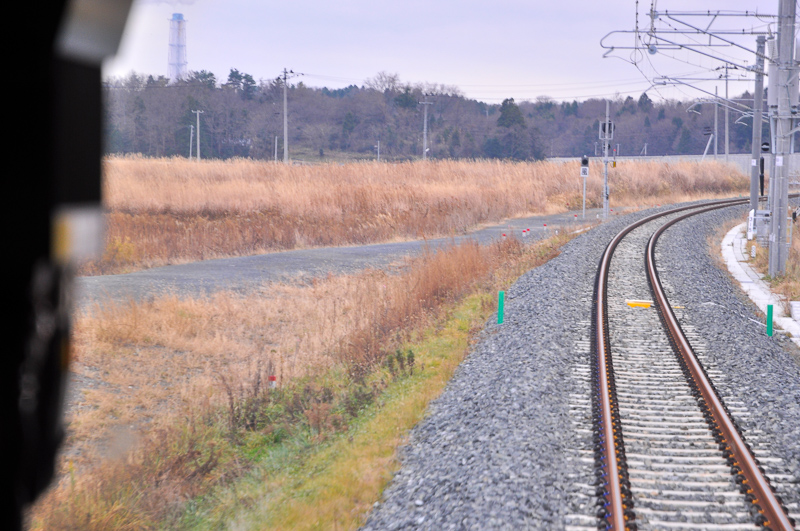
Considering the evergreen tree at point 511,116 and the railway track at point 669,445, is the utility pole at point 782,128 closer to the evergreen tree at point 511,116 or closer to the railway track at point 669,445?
the railway track at point 669,445

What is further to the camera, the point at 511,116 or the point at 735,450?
the point at 511,116

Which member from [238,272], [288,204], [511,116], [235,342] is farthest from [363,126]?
[235,342]

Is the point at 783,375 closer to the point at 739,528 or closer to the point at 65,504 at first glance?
the point at 739,528

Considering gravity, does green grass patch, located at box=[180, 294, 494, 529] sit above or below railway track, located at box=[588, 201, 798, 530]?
below

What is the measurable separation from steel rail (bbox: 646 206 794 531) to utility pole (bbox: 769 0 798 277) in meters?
6.89

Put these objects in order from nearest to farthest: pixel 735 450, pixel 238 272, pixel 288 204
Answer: pixel 735 450 < pixel 238 272 < pixel 288 204

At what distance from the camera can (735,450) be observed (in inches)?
244

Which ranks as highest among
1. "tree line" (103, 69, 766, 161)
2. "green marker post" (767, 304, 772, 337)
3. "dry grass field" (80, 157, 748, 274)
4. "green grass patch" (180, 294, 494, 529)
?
"tree line" (103, 69, 766, 161)

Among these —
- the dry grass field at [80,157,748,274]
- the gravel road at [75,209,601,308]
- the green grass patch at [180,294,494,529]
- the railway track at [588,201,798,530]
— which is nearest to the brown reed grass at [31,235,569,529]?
the green grass patch at [180,294,494,529]

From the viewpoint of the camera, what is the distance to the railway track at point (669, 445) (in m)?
5.18

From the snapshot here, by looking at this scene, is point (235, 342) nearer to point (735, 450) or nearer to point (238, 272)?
point (238, 272)

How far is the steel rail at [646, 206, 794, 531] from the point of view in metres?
5.02

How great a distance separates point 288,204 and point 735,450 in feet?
72.0

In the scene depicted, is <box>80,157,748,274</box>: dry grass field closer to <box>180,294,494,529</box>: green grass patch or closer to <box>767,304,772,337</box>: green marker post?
<box>180,294,494,529</box>: green grass patch
